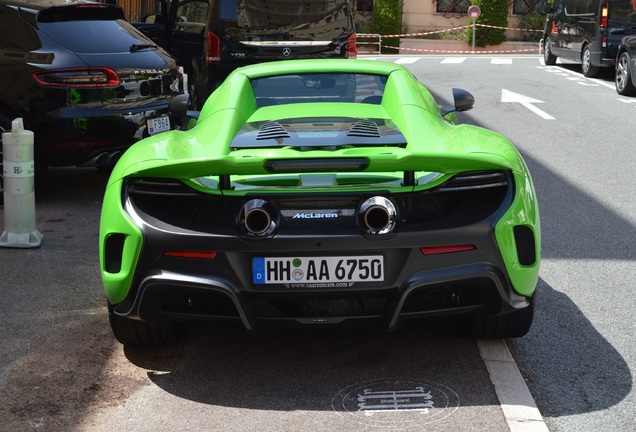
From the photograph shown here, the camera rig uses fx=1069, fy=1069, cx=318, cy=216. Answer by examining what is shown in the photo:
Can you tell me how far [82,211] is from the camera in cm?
846

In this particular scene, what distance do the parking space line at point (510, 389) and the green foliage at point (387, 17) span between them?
3680 centimetres

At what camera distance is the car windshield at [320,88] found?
5.74m

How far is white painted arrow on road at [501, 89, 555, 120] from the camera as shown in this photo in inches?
595

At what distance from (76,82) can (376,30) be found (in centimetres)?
3387

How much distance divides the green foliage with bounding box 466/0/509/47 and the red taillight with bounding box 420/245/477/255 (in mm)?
37172

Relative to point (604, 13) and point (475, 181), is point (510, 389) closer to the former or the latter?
point (475, 181)

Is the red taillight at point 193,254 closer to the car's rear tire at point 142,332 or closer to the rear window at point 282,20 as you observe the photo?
the car's rear tire at point 142,332

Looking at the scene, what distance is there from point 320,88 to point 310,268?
176 cm

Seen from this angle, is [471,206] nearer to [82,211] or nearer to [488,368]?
[488,368]

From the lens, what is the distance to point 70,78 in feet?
27.1

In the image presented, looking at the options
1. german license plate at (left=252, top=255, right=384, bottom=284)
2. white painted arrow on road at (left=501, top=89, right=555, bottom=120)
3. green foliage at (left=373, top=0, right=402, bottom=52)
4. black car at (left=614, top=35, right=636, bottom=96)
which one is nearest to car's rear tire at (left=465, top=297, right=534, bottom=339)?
german license plate at (left=252, top=255, right=384, bottom=284)

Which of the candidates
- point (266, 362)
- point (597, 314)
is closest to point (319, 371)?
point (266, 362)

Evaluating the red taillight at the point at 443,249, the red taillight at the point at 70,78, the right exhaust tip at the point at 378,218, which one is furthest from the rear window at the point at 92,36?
the red taillight at the point at 443,249

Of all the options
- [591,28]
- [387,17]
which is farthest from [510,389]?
[387,17]
